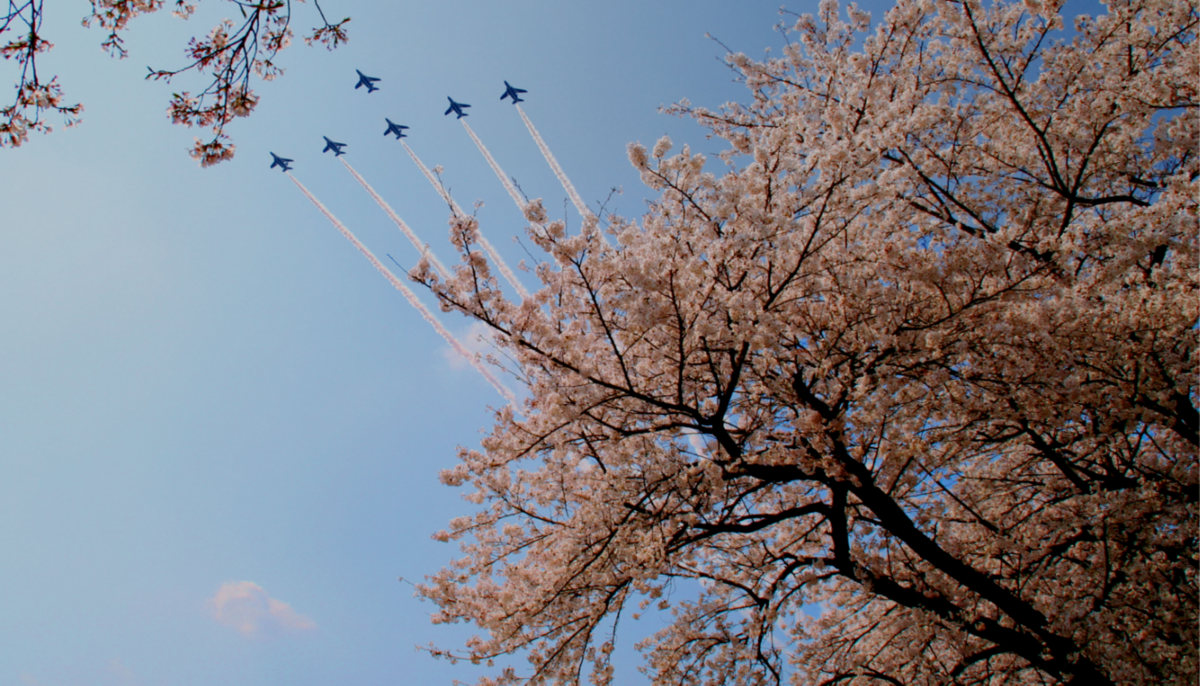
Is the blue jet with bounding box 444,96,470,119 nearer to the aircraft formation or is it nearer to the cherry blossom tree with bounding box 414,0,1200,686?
the aircraft formation

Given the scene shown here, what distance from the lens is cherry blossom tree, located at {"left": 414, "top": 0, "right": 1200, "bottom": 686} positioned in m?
5.32

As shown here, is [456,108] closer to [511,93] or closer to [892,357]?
[511,93]

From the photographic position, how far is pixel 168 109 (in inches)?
137

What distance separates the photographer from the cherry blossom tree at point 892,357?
5.32 metres

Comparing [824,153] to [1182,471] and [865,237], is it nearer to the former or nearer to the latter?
[865,237]

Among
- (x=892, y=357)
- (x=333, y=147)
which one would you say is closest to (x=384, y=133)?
(x=333, y=147)

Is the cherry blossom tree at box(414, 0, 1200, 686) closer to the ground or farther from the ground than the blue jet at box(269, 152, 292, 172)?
closer to the ground

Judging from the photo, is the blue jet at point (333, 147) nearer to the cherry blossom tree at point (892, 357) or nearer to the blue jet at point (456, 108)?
the blue jet at point (456, 108)

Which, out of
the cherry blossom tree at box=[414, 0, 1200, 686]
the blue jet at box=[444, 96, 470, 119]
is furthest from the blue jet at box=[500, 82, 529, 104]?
the cherry blossom tree at box=[414, 0, 1200, 686]

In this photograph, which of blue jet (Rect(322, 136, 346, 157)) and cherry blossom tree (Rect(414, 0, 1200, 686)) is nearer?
cherry blossom tree (Rect(414, 0, 1200, 686))

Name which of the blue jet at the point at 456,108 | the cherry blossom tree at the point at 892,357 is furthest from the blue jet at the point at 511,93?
the cherry blossom tree at the point at 892,357

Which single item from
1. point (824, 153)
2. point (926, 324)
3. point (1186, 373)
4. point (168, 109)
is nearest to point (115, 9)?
point (168, 109)

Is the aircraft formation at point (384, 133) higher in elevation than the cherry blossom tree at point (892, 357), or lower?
higher

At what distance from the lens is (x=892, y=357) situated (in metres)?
5.60
